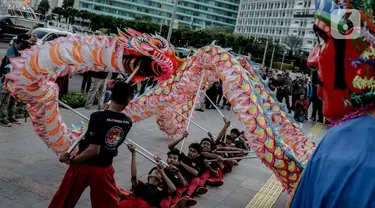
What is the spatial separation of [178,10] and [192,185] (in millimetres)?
94229

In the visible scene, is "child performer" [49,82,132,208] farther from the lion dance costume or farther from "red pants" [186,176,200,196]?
the lion dance costume

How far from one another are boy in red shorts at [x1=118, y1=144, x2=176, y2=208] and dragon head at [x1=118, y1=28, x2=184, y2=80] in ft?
4.17

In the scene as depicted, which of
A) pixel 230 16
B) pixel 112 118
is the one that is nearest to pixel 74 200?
pixel 112 118

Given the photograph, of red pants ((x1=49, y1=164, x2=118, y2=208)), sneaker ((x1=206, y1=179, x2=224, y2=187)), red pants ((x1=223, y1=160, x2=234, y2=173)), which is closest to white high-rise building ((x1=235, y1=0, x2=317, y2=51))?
red pants ((x1=223, y1=160, x2=234, y2=173))

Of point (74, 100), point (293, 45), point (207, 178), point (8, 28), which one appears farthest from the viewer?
point (293, 45)

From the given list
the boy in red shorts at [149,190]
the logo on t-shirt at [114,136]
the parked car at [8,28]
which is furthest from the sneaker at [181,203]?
the parked car at [8,28]

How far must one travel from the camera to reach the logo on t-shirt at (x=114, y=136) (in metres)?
3.21

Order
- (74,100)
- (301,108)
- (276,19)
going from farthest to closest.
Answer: (276,19) → (301,108) → (74,100)

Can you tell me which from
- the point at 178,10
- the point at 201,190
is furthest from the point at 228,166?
the point at 178,10

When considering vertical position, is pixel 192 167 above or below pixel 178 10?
below

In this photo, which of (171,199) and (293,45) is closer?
(171,199)

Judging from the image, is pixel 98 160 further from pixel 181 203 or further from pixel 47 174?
pixel 47 174

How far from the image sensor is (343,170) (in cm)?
116

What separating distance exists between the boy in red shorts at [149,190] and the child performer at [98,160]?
1.79 ft
